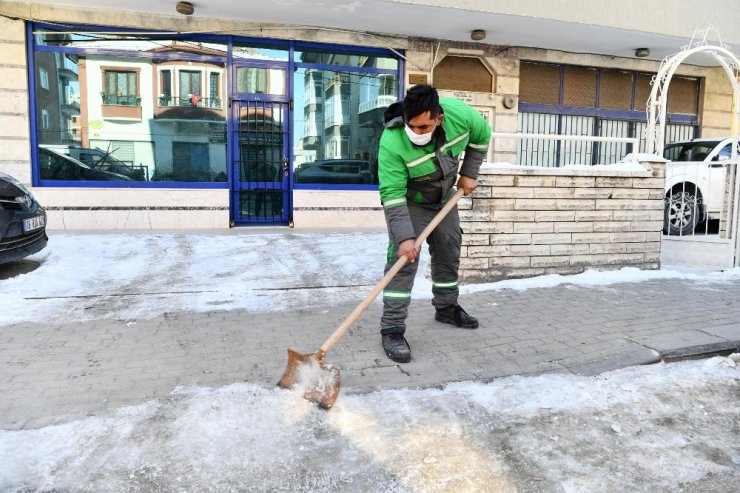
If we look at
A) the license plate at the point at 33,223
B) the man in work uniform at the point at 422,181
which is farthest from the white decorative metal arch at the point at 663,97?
the license plate at the point at 33,223

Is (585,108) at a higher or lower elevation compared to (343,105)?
higher

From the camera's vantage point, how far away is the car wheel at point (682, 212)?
753 cm

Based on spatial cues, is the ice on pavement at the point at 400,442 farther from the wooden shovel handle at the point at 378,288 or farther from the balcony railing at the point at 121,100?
the balcony railing at the point at 121,100

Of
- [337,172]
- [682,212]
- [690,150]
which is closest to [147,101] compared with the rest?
[337,172]

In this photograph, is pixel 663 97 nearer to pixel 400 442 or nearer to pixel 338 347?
pixel 338 347

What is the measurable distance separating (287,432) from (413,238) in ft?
4.72

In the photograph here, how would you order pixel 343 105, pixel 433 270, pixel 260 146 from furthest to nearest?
pixel 343 105 < pixel 260 146 < pixel 433 270

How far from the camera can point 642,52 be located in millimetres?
10945

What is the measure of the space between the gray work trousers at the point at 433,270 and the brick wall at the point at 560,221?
51.3 inches

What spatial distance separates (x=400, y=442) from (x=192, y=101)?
8.11 metres

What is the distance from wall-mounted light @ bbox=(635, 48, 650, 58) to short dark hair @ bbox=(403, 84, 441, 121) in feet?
30.6

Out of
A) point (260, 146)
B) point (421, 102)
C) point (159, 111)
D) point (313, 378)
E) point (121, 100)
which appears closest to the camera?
point (313, 378)

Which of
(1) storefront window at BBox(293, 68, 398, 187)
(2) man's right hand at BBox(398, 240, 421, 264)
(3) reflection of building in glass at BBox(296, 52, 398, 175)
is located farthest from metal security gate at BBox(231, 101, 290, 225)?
(2) man's right hand at BBox(398, 240, 421, 264)

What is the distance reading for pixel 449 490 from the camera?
2291 millimetres
